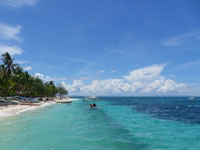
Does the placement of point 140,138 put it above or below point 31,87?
below

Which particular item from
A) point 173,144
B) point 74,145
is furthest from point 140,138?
point 74,145

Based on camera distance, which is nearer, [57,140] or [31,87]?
[57,140]

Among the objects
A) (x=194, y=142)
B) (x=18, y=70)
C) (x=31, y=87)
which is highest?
(x=18, y=70)

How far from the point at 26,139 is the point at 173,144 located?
48.6 ft

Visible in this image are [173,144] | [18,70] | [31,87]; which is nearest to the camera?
[173,144]

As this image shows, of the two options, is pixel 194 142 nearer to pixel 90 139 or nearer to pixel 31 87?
pixel 90 139

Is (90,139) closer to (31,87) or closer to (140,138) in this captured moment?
(140,138)

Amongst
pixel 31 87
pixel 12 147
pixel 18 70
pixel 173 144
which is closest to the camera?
pixel 12 147

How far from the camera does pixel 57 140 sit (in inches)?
605

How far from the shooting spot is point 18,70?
82.1 m

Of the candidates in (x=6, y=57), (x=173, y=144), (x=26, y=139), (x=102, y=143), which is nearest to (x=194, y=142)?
(x=173, y=144)

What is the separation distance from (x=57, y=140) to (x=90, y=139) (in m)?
3.38

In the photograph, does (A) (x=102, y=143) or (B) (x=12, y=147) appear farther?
(A) (x=102, y=143)

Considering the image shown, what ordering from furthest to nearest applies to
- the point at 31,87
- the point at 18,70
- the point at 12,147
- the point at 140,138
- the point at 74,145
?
the point at 31,87
the point at 18,70
the point at 140,138
the point at 74,145
the point at 12,147
